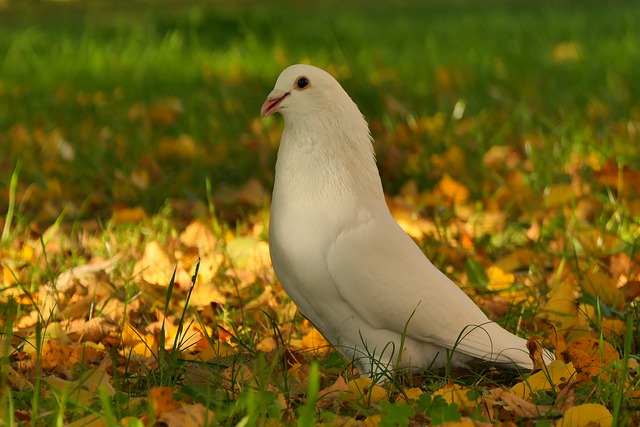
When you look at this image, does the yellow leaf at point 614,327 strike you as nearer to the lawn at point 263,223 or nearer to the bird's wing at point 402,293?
the lawn at point 263,223

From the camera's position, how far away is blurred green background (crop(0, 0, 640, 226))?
471 centimetres

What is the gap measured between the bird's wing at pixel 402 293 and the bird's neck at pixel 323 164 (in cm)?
10

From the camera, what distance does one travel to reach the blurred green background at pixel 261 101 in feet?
15.5

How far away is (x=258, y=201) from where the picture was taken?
436 centimetres

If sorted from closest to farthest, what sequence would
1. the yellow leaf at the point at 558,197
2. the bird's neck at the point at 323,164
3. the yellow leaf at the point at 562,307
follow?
the bird's neck at the point at 323,164 → the yellow leaf at the point at 562,307 → the yellow leaf at the point at 558,197

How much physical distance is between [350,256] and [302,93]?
42 centimetres

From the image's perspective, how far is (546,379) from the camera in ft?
7.93

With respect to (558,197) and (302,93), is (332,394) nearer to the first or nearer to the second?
(302,93)

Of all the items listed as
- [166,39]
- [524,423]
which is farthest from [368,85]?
[524,423]

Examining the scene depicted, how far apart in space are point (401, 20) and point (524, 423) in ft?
31.6

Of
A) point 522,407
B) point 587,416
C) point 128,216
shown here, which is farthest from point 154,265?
point 587,416

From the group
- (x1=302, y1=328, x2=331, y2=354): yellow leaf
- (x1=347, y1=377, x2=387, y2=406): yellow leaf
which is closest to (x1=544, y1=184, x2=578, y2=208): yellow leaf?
(x1=302, y1=328, x2=331, y2=354): yellow leaf

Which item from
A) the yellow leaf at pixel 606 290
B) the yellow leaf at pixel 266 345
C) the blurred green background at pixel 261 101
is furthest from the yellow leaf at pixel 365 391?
the blurred green background at pixel 261 101

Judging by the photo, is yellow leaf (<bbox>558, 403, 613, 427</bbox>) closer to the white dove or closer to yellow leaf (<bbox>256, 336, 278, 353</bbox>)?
the white dove
